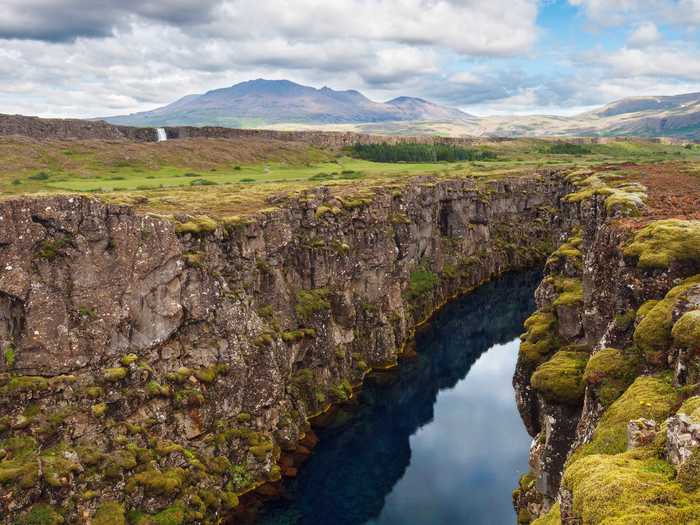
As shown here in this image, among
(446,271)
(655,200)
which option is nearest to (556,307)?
(655,200)

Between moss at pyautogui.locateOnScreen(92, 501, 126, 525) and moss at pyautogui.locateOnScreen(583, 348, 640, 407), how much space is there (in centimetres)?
3411

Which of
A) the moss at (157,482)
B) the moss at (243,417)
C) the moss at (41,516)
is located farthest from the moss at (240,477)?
the moss at (41,516)

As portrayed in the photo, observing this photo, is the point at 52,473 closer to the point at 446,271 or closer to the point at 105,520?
the point at 105,520

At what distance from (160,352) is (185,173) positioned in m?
86.7

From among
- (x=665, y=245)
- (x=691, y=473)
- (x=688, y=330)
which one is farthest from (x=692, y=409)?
(x=665, y=245)

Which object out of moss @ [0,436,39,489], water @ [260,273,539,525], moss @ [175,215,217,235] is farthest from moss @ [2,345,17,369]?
water @ [260,273,539,525]

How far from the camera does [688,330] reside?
18.6m

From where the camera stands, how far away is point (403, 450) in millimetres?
60938

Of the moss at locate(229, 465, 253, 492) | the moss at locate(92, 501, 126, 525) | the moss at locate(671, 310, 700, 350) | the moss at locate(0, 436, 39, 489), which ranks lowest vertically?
the moss at locate(229, 465, 253, 492)

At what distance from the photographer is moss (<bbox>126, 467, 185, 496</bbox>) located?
40.6m

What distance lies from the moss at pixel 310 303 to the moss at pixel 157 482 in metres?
24.5

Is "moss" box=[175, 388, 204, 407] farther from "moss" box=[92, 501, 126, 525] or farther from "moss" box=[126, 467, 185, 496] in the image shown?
"moss" box=[92, 501, 126, 525]

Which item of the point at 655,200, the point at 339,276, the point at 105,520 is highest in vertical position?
the point at 655,200

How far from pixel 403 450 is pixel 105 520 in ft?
109
